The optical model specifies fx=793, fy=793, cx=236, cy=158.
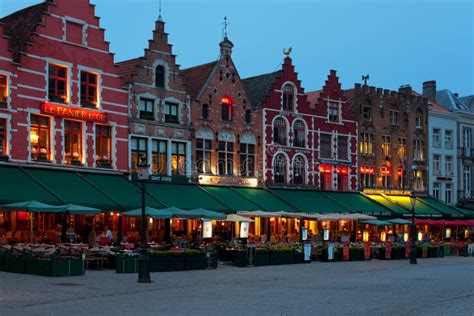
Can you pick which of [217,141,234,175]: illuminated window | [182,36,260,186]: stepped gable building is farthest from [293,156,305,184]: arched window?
[217,141,234,175]: illuminated window

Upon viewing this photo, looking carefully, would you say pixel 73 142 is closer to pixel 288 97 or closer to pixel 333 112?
pixel 288 97

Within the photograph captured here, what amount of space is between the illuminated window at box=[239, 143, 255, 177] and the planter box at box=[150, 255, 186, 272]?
1664cm

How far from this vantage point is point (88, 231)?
38.5 m

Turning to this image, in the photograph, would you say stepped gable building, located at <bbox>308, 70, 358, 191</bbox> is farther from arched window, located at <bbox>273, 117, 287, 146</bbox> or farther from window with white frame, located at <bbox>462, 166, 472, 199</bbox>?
window with white frame, located at <bbox>462, 166, 472, 199</bbox>

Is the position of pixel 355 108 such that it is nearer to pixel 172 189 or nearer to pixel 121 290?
pixel 172 189

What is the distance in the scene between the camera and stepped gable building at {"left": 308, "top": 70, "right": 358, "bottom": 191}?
52.0 metres

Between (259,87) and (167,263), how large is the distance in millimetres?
22740

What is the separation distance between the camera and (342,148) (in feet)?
176

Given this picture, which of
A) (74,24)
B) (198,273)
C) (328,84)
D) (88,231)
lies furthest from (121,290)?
(328,84)

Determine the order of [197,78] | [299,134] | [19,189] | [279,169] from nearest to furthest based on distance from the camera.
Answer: [19,189] → [197,78] → [279,169] → [299,134]

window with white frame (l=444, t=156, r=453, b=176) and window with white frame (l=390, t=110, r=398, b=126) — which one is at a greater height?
window with white frame (l=390, t=110, r=398, b=126)

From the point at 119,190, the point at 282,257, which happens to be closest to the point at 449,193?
the point at 282,257

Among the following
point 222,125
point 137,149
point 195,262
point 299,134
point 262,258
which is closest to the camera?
point 195,262

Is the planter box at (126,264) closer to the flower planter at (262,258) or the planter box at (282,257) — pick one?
the flower planter at (262,258)
